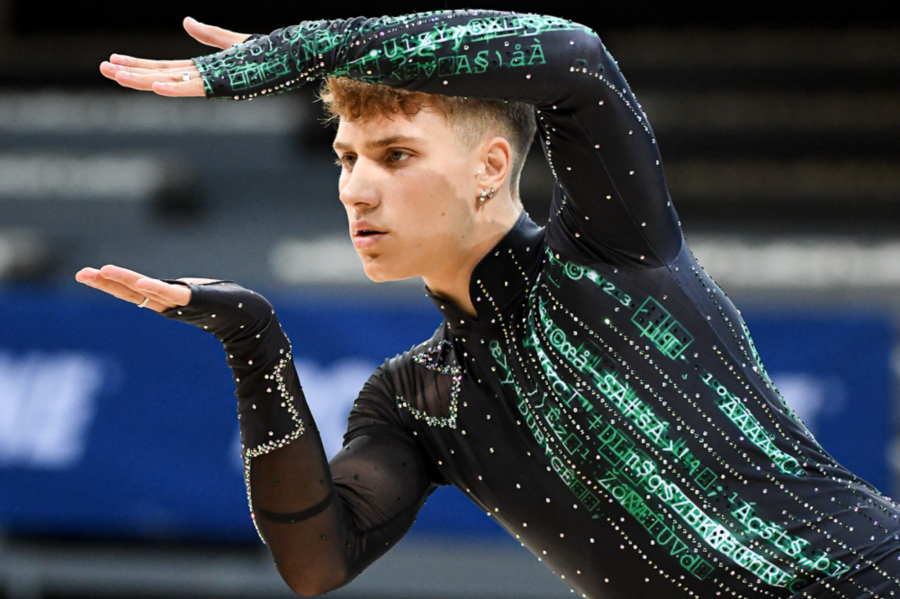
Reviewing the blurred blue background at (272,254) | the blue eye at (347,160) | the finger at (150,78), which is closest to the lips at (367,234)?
the blue eye at (347,160)

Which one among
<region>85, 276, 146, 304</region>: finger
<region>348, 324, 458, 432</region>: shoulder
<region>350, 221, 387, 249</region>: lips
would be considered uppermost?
<region>350, 221, 387, 249</region>: lips

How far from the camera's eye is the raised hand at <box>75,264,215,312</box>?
57.2 inches

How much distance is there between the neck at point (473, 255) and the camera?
6.26 feet

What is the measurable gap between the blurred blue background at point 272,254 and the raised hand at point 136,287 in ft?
8.30

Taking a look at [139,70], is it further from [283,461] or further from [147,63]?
[283,461]

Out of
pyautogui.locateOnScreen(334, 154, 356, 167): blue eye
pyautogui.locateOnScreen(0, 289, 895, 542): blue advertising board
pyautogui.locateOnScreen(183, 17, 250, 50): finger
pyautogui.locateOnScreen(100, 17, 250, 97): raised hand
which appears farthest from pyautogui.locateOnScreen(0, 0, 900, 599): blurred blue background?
pyautogui.locateOnScreen(100, 17, 250, 97): raised hand

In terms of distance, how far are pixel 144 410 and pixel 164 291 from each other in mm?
3421

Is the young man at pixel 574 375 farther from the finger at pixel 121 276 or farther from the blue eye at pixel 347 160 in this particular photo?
the finger at pixel 121 276

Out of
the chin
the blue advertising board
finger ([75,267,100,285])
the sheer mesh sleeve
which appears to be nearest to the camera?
finger ([75,267,100,285])

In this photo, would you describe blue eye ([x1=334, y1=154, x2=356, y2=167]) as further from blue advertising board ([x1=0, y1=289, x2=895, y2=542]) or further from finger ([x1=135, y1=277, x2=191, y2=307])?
blue advertising board ([x1=0, y1=289, x2=895, y2=542])

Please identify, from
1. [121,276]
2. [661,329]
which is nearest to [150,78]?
[121,276]

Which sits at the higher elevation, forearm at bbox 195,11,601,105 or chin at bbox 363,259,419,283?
forearm at bbox 195,11,601,105

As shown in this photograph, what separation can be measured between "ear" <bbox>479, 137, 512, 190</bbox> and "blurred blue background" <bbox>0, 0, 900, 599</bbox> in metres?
2.23

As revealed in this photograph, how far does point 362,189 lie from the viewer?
1.77 m
